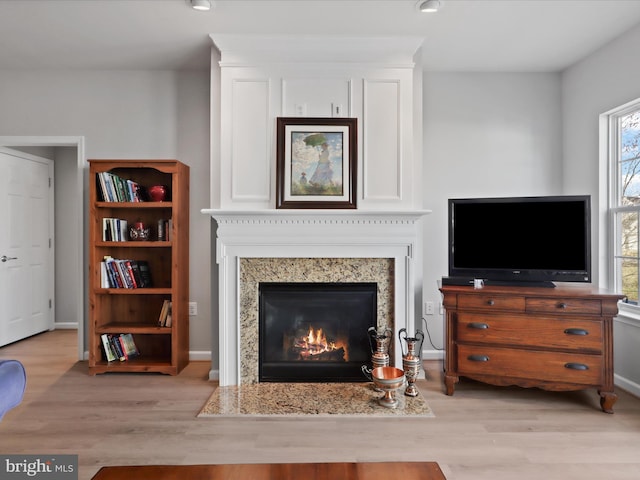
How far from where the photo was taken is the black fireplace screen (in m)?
3.06

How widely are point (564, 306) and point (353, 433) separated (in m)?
1.58

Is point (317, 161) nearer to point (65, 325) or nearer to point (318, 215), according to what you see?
point (318, 215)

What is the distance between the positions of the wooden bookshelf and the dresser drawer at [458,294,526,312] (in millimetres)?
2220

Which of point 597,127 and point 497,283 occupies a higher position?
point 597,127

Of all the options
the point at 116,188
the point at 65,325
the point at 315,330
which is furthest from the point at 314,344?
the point at 65,325

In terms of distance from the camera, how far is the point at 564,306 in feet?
8.61

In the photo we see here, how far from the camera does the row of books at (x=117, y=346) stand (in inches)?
131

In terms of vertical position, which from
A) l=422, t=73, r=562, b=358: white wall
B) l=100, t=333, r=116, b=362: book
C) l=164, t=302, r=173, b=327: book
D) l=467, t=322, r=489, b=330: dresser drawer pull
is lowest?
l=100, t=333, r=116, b=362: book

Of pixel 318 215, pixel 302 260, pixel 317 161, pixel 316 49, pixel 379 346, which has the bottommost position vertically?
pixel 379 346

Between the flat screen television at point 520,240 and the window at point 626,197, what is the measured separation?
22.9 inches

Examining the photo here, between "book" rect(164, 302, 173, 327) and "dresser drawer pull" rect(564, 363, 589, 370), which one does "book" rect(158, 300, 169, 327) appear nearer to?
"book" rect(164, 302, 173, 327)

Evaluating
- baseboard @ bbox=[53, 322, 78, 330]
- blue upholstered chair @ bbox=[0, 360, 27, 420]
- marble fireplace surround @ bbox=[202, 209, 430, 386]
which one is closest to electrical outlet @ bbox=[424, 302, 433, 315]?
marble fireplace surround @ bbox=[202, 209, 430, 386]

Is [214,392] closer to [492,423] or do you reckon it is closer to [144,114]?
[492,423]

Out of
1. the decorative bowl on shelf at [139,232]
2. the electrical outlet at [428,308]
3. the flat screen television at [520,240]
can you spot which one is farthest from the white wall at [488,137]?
the decorative bowl on shelf at [139,232]
